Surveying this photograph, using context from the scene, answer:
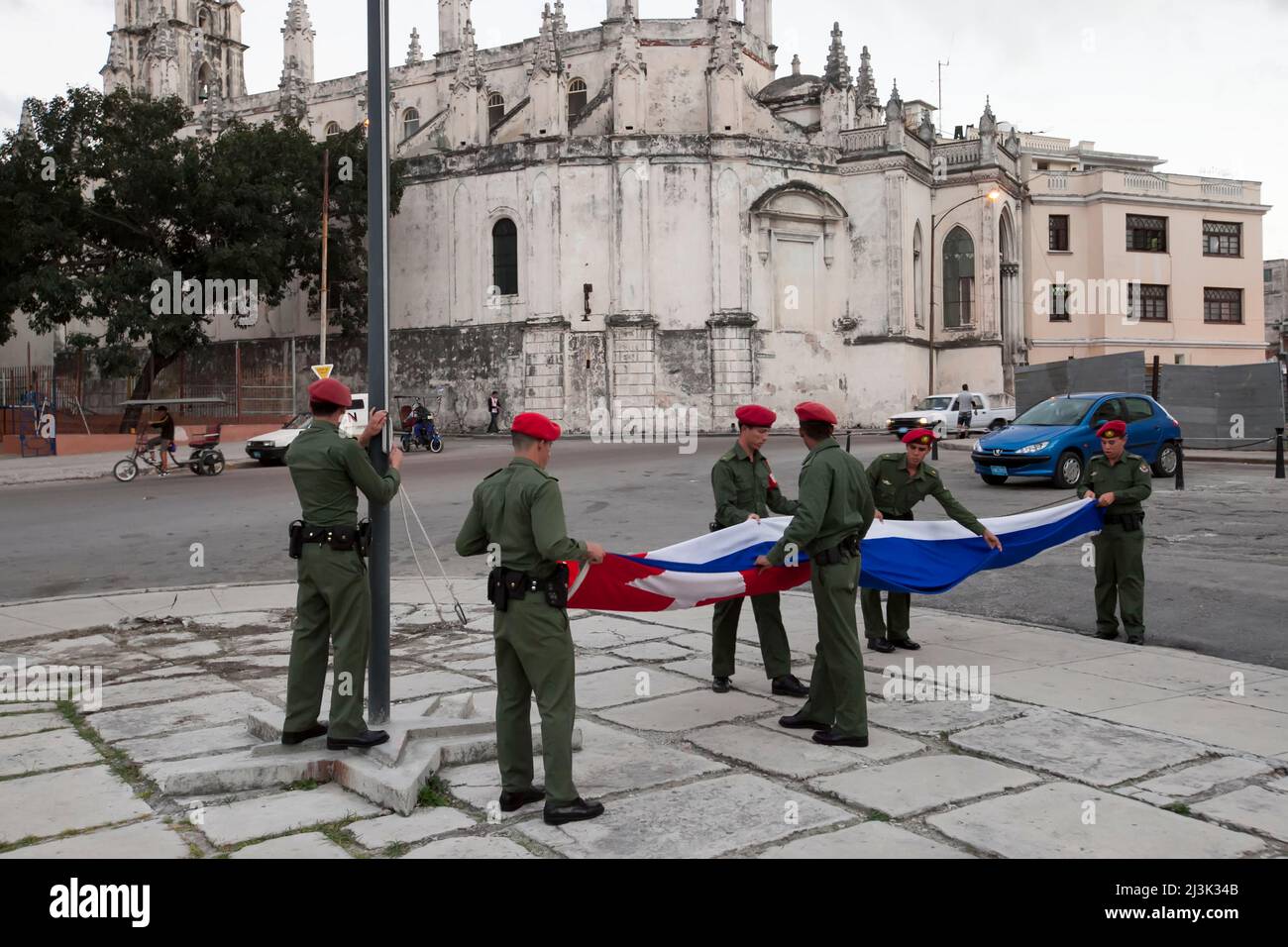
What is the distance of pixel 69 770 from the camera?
20.0 feet

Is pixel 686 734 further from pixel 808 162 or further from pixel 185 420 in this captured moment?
pixel 808 162

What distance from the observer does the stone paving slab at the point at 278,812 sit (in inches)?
203

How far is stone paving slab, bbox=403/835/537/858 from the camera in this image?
189 inches

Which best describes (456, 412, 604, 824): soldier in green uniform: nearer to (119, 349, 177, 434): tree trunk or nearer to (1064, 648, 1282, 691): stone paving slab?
(1064, 648, 1282, 691): stone paving slab

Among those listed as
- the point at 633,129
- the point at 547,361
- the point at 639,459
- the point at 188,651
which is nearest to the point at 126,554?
the point at 188,651

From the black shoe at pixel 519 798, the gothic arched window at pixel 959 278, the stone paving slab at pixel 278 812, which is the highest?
the gothic arched window at pixel 959 278

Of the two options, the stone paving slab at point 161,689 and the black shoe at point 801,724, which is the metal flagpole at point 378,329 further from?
the black shoe at point 801,724

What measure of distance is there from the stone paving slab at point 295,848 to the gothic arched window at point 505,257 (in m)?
37.9

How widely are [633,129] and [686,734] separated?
122ft

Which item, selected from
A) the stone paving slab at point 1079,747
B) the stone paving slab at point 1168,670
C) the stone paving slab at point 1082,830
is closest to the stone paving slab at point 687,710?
the stone paving slab at point 1079,747

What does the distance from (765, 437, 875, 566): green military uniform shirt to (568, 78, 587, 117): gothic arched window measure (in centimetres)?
4440

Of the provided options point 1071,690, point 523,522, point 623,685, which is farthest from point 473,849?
point 1071,690

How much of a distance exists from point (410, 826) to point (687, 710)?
2.47 m

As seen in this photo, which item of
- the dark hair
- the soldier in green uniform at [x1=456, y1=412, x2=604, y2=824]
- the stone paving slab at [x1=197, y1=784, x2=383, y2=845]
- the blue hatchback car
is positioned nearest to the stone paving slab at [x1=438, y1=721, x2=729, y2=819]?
the soldier in green uniform at [x1=456, y1=412, x2=604, y2=824]
